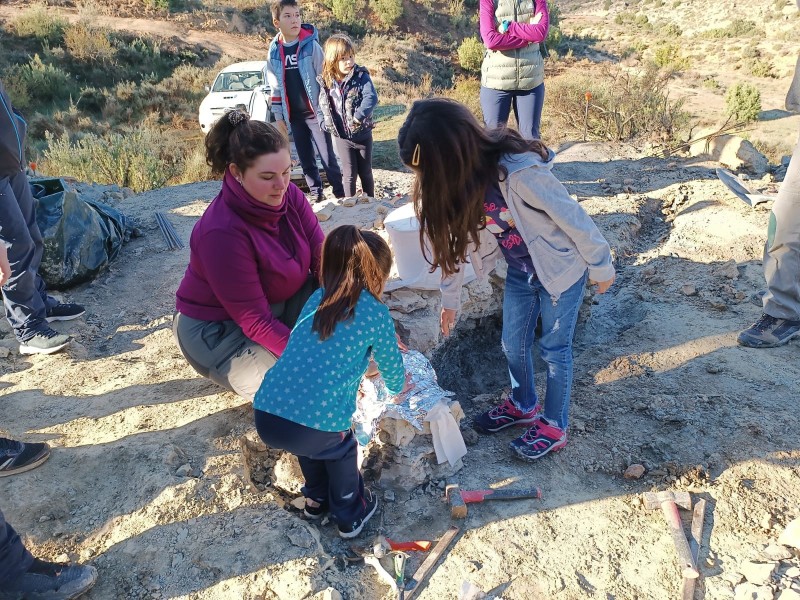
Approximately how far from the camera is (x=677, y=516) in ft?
7.07

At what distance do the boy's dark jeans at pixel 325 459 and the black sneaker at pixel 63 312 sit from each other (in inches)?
96.1

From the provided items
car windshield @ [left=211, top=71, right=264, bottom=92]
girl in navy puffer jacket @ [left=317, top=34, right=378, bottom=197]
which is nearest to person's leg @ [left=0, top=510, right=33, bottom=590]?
girl in navy puffer jacket @ [left=317, top=34, right=378, bottom=197]

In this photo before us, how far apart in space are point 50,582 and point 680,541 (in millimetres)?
2202

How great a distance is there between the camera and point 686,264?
4297 mm

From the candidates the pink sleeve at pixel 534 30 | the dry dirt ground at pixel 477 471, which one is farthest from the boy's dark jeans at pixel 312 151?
the dry dirt ground at pixel 477 471

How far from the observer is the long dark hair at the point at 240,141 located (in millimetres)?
2275

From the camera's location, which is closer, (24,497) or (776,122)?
(24,497)

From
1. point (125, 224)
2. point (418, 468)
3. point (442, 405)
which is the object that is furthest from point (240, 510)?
point (125, 224)

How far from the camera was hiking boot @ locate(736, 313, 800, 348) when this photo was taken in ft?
10.3

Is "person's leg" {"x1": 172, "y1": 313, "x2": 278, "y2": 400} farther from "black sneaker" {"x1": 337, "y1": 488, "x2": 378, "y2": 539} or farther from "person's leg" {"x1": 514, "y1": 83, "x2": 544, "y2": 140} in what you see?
"person's leg" {"x1": 514, "y1": 83, "x2": 544, "y2": 140}

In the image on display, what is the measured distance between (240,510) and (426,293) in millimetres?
1655

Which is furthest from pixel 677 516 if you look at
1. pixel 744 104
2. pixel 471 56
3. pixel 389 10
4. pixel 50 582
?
pixel 389 10

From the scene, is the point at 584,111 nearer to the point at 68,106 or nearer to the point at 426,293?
the point at 426,293

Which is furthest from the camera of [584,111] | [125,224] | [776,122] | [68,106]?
[68,106]
